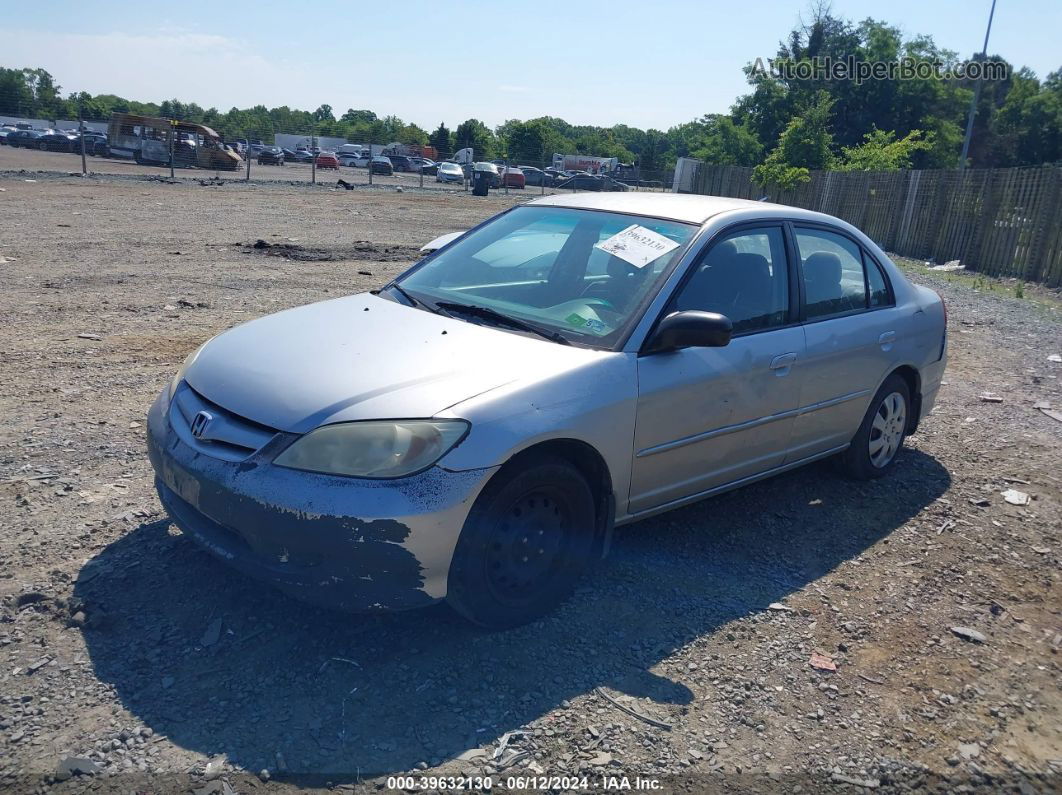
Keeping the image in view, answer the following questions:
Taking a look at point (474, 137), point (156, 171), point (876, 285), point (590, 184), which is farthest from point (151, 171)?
point (474, 137)

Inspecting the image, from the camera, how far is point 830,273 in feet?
16.5

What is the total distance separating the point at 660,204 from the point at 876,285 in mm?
1591

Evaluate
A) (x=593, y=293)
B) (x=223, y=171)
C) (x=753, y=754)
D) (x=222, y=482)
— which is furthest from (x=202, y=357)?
(x=223, y=171)

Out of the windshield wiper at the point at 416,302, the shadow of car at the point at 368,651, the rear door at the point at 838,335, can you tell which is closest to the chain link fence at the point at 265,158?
the windshield wiper at the point at 416,302

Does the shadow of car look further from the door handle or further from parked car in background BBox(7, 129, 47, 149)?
parked car in background BBox(7, 129, 47, 149)

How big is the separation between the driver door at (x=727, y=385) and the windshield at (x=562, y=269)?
195mm

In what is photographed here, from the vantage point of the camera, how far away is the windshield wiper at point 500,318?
12.6 feet

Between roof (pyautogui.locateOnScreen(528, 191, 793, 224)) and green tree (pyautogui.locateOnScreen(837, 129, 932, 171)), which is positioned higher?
green tree (pyautogui.locateOnScreen(837, 129, 932, 171))

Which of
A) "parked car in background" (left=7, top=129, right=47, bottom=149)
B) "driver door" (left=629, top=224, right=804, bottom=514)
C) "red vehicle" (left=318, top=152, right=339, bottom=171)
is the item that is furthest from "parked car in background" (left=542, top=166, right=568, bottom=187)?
"driver door" (left=629, top=224, right=804, bottom=514)

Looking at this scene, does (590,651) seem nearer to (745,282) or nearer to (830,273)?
(745,282)

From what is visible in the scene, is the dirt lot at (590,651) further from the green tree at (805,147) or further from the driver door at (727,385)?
the green tree at (805,147)

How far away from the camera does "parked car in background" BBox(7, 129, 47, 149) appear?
165ft

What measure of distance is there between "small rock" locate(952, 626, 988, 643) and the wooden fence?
14.0 meters

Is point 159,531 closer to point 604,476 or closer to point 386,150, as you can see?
point 604,476
